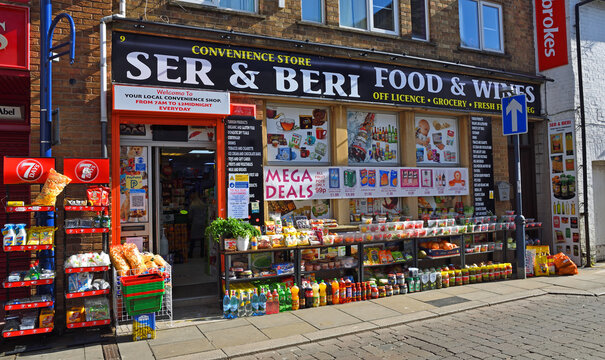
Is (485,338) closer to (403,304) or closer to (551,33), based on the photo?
(403,304)

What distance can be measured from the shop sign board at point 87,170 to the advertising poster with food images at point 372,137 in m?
4.82

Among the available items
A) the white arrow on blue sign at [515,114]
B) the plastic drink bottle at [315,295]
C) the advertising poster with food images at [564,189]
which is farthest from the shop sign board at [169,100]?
the advertising poster with food images at [564,189]

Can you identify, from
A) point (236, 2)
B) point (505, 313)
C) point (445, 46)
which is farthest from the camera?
point (445, 46)

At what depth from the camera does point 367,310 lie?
7.34m

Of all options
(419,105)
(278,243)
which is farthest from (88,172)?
(419,105)

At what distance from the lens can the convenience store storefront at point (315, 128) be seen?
736 cm

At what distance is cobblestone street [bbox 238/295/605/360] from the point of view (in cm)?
528

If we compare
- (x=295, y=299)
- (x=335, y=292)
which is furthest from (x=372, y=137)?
(x=295, y=299)

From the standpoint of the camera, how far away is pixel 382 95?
9289 millimetres

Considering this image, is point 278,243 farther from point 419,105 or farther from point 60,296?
point 419,105

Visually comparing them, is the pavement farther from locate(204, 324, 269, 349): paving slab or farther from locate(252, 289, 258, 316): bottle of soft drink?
locate(252, 289, 258, 316): bottle of soft drink

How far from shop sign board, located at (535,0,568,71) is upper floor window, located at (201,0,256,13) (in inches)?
308

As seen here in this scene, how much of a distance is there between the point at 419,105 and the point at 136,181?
6.07 meters

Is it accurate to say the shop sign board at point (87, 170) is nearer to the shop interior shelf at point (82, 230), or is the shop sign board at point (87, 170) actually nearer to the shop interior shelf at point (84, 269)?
the shop interior shelf at point (82, 230)
